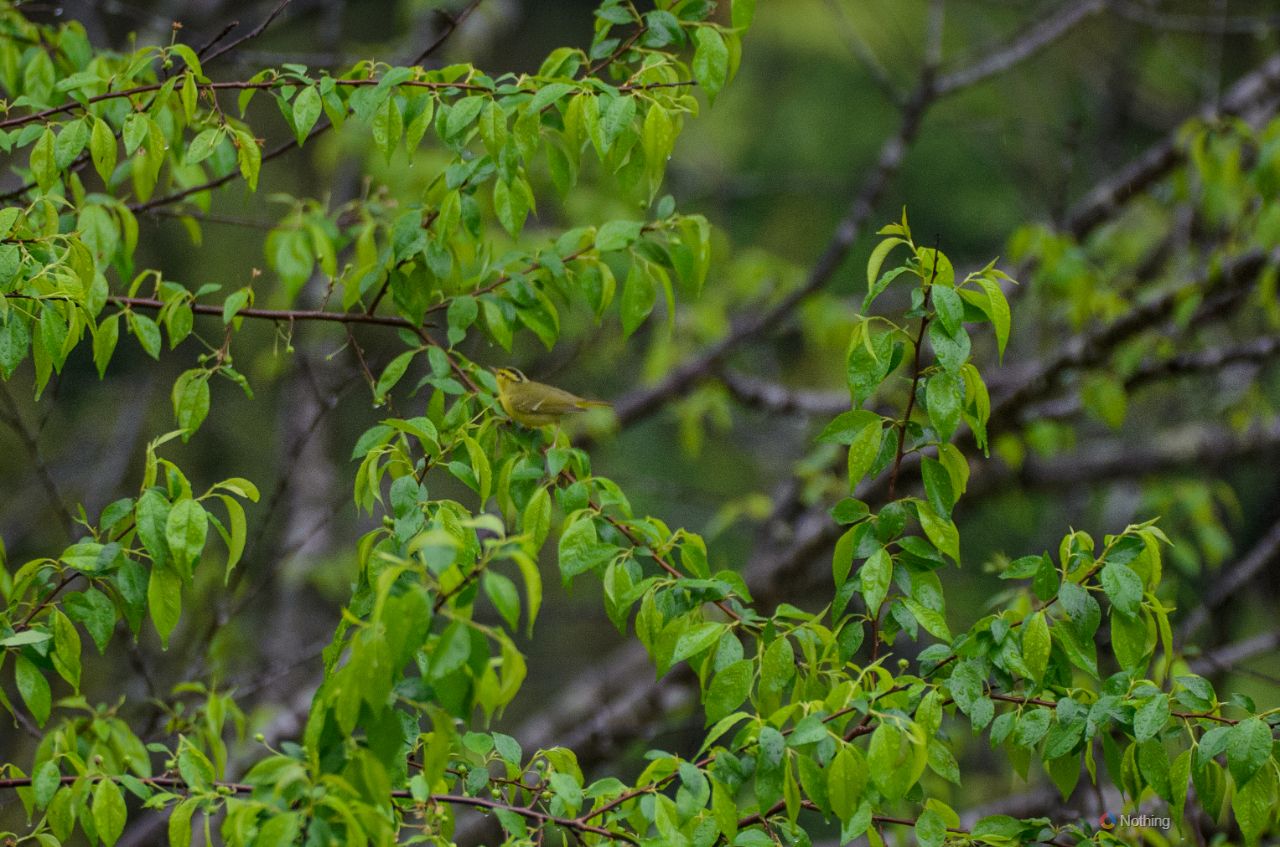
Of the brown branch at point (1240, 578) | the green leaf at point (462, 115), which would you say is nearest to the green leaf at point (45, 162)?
the green leaf at point (462, 115)

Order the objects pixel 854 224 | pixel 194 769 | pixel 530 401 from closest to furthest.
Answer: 1. pixel 194 769
2. pixel 530 401
3. pixel 854 224

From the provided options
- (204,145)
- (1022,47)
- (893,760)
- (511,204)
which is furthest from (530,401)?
(1022,47)

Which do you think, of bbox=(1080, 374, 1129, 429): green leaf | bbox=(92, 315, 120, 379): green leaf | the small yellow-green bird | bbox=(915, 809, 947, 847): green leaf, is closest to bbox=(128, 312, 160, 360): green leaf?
bbox=(92, 315, 120, 379): green leaf

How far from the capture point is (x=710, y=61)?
6.47 feet

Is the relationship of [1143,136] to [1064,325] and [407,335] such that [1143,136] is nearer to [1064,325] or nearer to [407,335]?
[1064,325]

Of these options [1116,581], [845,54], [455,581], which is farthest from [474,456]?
[845,54]

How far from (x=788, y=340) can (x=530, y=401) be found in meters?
6.56

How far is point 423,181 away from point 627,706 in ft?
6.71

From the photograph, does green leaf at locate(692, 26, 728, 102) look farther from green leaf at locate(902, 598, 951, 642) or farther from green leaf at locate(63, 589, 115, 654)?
green leaf at locate(63, 589, 115, 654)

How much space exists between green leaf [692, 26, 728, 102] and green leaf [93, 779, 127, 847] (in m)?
1.32

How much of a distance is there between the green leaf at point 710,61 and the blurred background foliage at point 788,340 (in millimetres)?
516

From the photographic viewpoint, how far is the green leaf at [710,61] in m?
1.96

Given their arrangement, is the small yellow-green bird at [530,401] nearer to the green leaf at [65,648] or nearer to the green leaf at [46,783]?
the green leaf at [65,648]

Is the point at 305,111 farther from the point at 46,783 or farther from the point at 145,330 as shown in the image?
the point at 46,783
